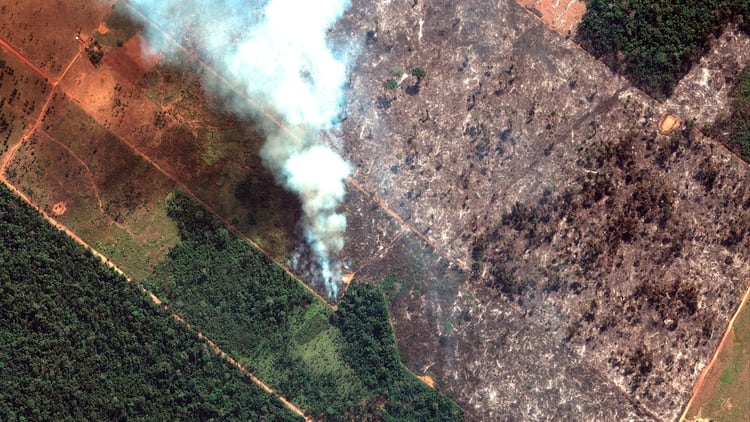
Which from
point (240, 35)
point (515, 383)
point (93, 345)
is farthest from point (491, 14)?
point (93, 345)

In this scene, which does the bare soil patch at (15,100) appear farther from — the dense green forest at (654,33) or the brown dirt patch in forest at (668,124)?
the brown dirt patch in forest at (668,124)

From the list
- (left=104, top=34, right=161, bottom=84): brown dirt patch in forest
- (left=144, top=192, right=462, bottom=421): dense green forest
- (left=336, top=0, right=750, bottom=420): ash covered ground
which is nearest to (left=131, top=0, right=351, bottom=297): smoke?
(left=104, top=34, right=161, bottom=84): brown dirt patch in forest

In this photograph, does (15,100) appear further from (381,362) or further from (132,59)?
(381,362)

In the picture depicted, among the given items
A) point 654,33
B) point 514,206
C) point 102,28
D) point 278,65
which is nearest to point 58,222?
point 102,28

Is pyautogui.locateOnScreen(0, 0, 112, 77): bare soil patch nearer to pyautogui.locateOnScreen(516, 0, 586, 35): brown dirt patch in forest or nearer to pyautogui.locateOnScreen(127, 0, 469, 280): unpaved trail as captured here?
pyautogui.locateOnScreen(127, 0, 469, 280): unpaved trail

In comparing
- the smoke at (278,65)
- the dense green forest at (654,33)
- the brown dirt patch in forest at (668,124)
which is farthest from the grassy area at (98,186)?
the brown dirt patch in forest at (668,124)

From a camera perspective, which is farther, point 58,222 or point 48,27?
point 48,27
